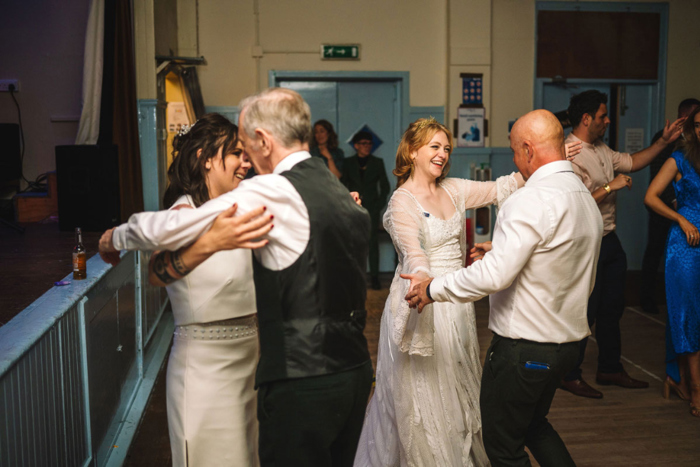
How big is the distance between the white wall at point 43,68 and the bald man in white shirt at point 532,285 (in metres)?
5.02

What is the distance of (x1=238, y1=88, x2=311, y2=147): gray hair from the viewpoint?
157 cm

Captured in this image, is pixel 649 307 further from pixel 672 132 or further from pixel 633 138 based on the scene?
pixel 672 132

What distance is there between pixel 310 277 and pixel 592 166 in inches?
104

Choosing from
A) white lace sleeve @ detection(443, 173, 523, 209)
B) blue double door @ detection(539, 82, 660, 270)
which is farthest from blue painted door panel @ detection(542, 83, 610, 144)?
white lace sleeve @ detection(443, 173, 523, 209)

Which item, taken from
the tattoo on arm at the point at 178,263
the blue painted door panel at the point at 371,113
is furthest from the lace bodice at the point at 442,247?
the blue painted door panel at the point at 371,113

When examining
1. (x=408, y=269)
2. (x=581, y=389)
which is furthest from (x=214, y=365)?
(x=581, y=389)

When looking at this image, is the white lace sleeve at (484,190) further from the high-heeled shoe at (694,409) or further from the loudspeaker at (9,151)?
the loudspeaker at (9,151)

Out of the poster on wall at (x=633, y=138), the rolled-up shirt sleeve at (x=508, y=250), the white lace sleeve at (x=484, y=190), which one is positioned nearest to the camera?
the rolled-up shirt sleeve at (x=508, y=250)

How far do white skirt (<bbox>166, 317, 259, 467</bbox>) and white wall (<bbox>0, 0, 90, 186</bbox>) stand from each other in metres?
4.82

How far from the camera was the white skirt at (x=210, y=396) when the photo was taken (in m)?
1.87

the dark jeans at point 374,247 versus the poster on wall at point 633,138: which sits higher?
the poster on wall at point 633,138

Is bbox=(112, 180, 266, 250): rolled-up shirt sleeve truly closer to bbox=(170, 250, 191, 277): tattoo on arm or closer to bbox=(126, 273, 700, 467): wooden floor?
bbox=(170, 250, 191, 277): tattoo on arm

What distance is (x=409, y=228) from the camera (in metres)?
2.63

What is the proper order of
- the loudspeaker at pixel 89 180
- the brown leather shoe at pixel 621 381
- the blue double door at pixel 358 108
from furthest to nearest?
1. the blue double door at pixel 358 108
2. the loudspeaker at pixel 89 180
3. the brown leather shoe at pixel 621 381
